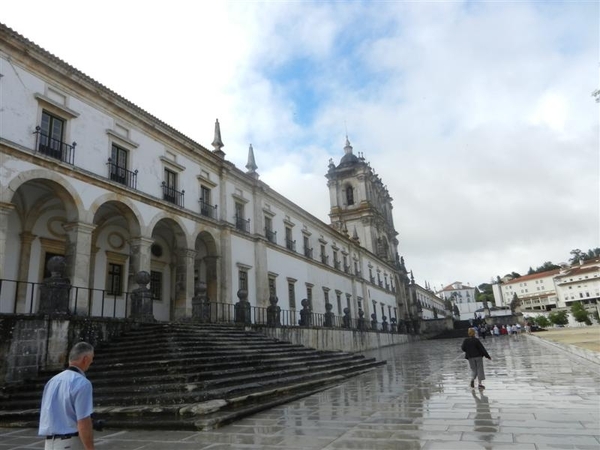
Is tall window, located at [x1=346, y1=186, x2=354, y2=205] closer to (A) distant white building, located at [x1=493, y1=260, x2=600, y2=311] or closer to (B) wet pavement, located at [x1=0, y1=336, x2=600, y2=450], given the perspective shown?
(B) wet pavement, located at [x1=0, y1=336, x2=600, y2=450]

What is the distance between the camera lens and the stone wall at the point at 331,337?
1913 centimetres

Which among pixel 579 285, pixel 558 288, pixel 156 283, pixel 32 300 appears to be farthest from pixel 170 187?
pixel 558 288

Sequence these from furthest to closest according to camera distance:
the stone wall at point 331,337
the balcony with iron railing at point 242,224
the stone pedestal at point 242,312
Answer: the balcony with iron railing at point 242,224, the stone wall at point 331,337, the stone pedestal at point 242,312

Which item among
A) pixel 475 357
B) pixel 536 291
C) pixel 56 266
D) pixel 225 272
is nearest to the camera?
pixel 475 357

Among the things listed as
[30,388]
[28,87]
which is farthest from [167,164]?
[30,388]

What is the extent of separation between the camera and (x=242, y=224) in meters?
22.7

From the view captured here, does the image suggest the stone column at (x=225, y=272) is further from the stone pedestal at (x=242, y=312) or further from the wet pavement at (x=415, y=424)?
the wet pavement at (x=415, y=424)

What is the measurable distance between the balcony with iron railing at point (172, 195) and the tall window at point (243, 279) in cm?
514

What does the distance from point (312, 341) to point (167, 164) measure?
11145 millimetres

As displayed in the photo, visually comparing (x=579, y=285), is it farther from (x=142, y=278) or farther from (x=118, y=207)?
(x=142, y=278)

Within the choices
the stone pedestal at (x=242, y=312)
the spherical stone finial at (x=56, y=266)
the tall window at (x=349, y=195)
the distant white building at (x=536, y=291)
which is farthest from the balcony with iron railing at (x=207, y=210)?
the distant white building at (x=536, y=291)

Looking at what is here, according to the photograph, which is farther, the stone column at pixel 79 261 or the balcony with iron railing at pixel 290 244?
the balcony with iron railing at pixel 290 244

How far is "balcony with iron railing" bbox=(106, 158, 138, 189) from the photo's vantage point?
50.4ft

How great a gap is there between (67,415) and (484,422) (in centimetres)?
524
